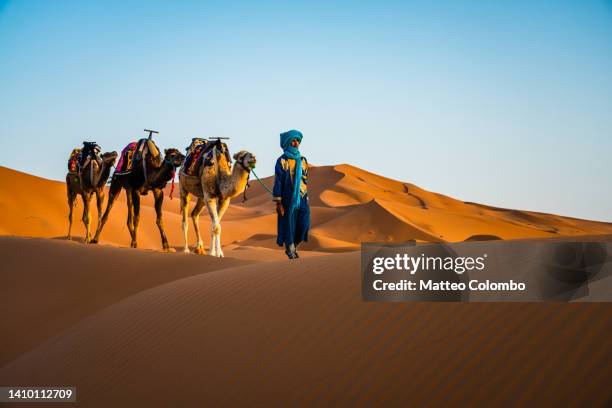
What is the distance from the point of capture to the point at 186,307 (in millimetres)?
8203

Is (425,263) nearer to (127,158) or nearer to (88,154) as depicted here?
(127,158)

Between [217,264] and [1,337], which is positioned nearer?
[1,337]

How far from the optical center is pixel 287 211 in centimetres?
1171

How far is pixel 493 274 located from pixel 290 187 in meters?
5.53

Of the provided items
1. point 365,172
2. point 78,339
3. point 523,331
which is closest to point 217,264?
point 78,339

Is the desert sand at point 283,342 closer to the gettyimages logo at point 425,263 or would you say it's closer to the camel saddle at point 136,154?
the gettyimages logo at point 425,263

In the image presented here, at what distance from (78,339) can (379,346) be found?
4189mm

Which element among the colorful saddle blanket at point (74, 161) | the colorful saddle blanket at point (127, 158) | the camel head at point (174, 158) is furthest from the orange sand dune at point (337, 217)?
the camel head at point (174, 158)

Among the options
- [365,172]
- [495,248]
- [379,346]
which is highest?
[365,172]

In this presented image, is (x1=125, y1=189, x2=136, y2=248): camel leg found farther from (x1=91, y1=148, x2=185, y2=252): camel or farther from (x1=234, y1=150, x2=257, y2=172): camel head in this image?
(x1=234, y1=150, x2=257, y2=172): camel head

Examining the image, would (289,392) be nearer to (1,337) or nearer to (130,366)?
→ (130,366)

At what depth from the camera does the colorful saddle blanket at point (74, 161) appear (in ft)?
59.2

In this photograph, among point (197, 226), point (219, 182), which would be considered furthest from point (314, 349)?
point (197, 226)

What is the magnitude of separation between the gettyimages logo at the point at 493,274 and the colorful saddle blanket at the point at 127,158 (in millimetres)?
9547
